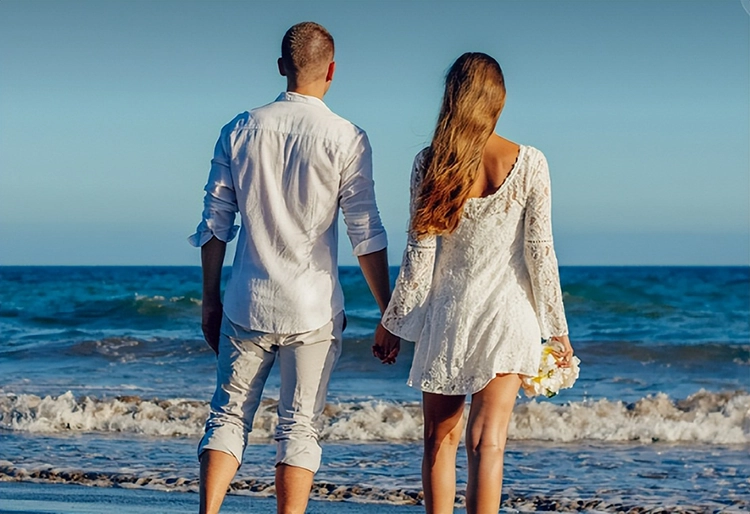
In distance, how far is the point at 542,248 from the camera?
11.1ft

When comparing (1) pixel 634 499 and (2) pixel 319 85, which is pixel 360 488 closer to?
(1) pixel 634 499

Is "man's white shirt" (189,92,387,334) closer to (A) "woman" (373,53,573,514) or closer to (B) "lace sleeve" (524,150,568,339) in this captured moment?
(A) "woman" (373,53,573,514)

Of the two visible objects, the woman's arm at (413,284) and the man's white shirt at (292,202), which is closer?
the man's white shirt at (292,202)

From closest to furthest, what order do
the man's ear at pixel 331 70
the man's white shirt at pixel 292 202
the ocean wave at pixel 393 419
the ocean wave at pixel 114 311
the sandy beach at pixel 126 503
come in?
the man's white shirt at pixel 292 202, the man's ear at pixel 331 70, the sandy beach at pixel 126 503, the ocean wave at pixel 393 419, the ocean wave at pixel 114 311

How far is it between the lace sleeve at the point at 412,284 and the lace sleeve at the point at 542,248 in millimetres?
349

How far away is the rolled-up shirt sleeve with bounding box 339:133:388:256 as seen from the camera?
130 inches

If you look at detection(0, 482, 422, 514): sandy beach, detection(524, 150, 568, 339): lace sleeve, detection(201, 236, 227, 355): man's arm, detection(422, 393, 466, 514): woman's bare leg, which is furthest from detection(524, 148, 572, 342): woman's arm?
detection(0, 482, 422, 514): sandy beach

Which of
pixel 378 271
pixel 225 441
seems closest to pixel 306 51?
pixel 378 271

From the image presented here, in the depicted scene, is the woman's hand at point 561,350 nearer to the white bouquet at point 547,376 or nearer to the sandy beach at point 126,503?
the white bouquet at point 547,376

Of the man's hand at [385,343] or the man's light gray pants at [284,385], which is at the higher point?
the man's hand at [385,343]

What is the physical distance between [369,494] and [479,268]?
2.45 metres

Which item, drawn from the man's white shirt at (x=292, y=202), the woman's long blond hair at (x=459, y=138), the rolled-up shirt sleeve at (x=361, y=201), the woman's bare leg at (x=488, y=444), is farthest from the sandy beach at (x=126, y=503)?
the woman's long blond hair at (x=459, y=138)

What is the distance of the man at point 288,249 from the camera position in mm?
3303

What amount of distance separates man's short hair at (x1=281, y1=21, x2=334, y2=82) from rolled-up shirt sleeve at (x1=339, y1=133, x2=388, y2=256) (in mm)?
290
